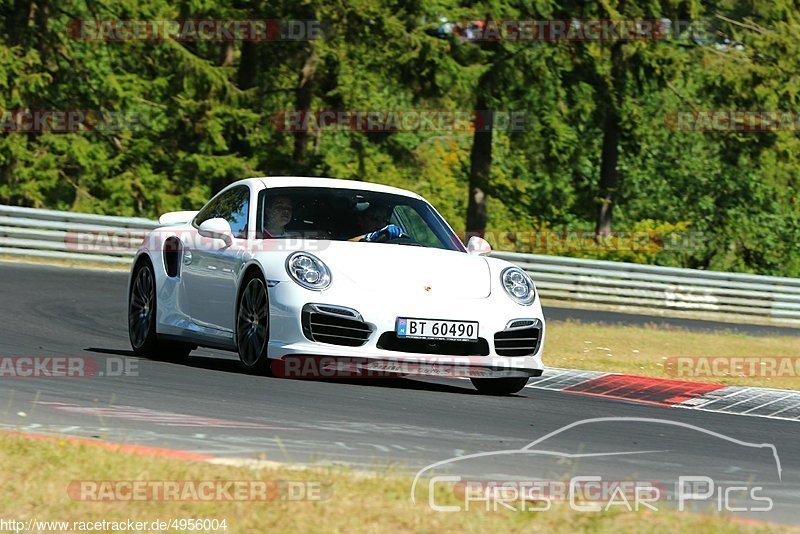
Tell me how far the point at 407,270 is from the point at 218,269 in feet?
4.95

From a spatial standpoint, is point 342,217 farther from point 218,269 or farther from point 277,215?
point 218,269

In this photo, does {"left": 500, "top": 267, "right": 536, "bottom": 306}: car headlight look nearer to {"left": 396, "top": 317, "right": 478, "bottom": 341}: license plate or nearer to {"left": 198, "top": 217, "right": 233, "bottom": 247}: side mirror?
{"left": 396, "top": 317, "right": 478, "bottom": 341}: license plate

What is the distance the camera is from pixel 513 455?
6.46 meters

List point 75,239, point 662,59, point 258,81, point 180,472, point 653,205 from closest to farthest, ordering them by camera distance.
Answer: point 180,472 → point 75,239 → point 662,59 → point 258,81 → point 653,205

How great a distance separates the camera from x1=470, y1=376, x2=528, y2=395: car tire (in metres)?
9.69

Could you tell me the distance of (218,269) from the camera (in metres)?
9.84

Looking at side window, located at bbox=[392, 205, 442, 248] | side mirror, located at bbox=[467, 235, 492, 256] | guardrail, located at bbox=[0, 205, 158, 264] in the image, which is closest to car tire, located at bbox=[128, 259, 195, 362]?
side window, located at bbox=[392, 205, 442, 248]

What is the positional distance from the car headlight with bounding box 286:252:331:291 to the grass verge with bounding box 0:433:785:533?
3.44 m

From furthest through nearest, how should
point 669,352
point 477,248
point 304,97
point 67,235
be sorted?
1. point 304,97
2. point 67,235
3. point 669,352
4. point 477,248

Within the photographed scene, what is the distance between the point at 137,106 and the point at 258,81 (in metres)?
3.41

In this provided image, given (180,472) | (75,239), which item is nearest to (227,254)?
(180,472)

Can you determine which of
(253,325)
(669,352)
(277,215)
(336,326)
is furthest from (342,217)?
(669,352)

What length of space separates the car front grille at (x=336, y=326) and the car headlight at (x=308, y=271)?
16cm

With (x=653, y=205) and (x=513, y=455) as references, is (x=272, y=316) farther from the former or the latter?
(x=653, y=205)
